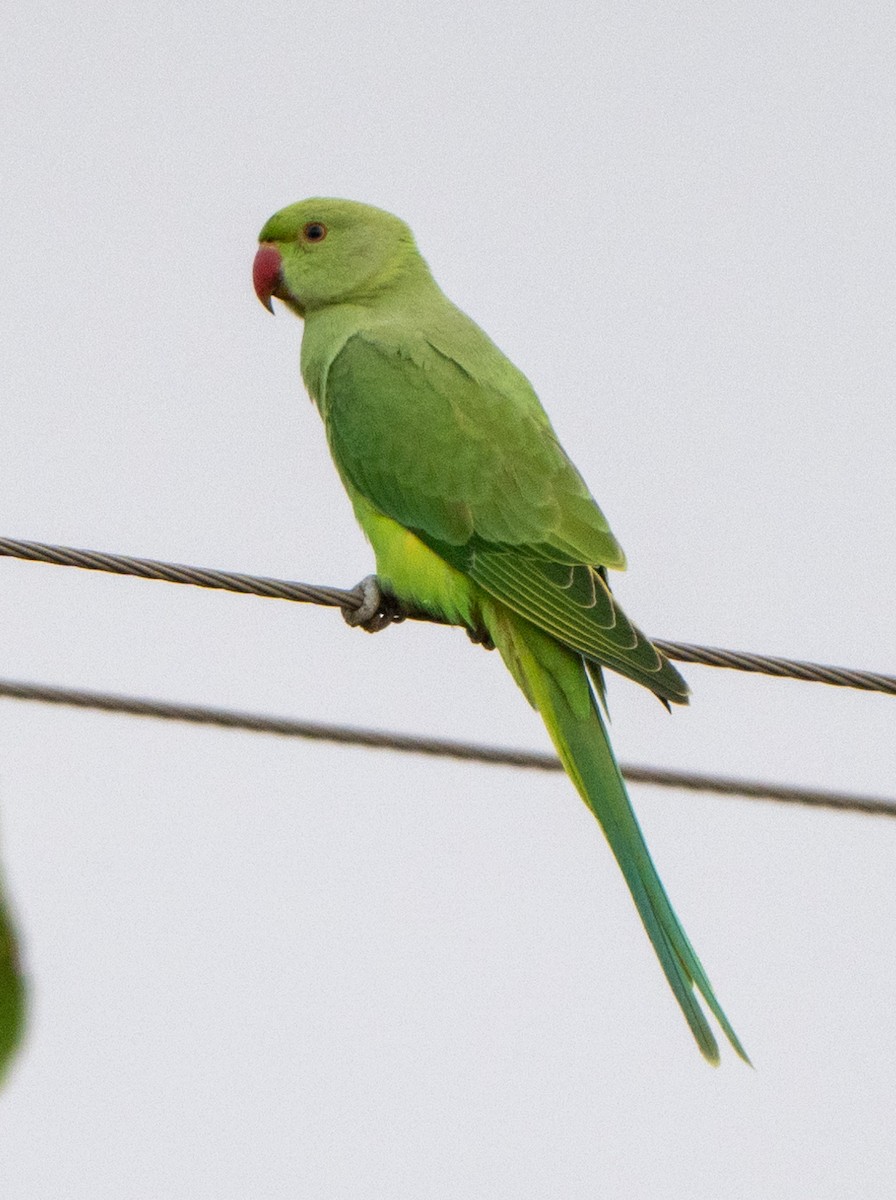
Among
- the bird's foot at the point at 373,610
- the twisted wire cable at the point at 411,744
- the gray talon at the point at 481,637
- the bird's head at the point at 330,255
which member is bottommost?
the twisted wire cable at the point at 411,744

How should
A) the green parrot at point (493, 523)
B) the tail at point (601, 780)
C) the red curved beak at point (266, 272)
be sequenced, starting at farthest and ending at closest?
1. the red curved beak at point (266, 272)
2. the green parrot at point (493, 523)
3. the tail at point (601, 780)

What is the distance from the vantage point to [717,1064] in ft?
8.83

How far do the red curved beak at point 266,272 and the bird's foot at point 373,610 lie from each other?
1.37m

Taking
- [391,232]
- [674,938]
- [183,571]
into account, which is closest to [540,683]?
[674,938]

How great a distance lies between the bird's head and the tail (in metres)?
Result: 1.41

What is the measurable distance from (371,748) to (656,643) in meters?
0.78

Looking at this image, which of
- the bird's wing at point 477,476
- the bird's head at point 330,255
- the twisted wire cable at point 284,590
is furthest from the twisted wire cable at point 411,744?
the bird's head at point 330,255

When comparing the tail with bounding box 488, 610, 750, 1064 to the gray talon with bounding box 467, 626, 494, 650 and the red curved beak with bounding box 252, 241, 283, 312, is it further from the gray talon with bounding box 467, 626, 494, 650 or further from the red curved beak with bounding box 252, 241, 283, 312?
the red curved beak with bounding box 252, 241, 283, 312

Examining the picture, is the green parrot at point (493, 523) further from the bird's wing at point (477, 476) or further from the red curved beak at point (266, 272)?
the red curved beak at point (266, 272)

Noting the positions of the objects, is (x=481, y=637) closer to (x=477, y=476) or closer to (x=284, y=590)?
(x=477, y=476)

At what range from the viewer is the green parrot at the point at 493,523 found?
3.10 m

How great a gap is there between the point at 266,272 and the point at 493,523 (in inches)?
60.0

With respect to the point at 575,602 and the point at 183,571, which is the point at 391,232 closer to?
the point at 575,602

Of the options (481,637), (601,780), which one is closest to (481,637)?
(481,637)
